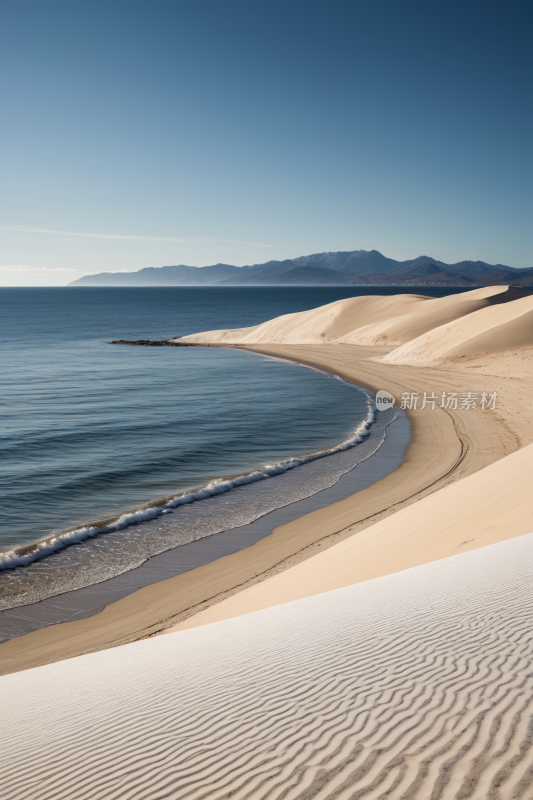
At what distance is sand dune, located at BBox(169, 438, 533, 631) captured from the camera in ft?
24.5

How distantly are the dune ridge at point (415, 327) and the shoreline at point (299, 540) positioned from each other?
13765 millimetres

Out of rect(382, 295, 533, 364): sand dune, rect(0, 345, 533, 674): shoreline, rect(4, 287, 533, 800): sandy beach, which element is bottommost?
rect(0, 345, 533, 674): shoreline

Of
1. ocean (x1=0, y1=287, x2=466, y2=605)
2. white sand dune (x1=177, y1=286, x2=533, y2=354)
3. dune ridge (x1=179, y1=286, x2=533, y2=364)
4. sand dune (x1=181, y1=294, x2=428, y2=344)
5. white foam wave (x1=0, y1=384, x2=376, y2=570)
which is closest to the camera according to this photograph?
white foam wave (x1=0, y1=384, x2=376, y2=570)

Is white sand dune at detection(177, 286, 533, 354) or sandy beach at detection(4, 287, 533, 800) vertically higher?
white sand dune at detection(177, 286, 533, 354)

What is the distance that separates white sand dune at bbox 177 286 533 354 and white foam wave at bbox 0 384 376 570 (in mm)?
33192

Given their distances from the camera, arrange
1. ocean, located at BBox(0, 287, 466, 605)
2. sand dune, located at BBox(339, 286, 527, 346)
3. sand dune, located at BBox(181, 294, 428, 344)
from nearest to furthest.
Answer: ocean, located at BBox(0, 287, 466, 605) < sand dune, located at BBox(339, 286, 527, 346) < sand dune, located at BBox(181, 294, 428, 344)

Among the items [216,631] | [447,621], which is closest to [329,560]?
[216,631]

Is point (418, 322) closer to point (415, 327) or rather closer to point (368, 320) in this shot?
point (415, 327)

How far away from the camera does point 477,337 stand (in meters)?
36.1

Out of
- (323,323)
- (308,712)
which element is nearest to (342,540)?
(308,712)

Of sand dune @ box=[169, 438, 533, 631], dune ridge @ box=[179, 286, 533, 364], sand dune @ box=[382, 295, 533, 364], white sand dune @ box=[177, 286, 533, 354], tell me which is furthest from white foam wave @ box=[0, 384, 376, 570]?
white sand dune @ box=[177, 286, 533, 354]

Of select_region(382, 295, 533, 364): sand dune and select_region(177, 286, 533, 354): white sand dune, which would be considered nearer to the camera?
select_region(382, 295, 533, 364): sand dune

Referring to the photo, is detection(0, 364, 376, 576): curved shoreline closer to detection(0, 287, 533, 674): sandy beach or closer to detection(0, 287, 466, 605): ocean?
detection(0, 287, 466, 605): ocean

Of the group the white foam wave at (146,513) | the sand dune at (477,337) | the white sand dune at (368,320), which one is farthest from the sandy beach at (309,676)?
the white sand dune at (368,320)
